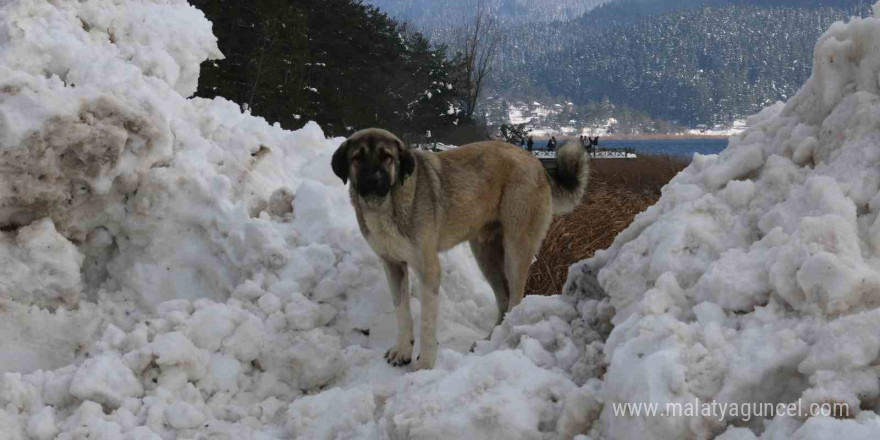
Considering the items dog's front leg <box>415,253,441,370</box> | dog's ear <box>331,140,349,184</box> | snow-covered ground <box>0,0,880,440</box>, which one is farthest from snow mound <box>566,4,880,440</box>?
dog's ear <box>331,140,349,184</box>

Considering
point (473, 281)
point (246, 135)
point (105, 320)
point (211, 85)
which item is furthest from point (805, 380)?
point (211, 85)

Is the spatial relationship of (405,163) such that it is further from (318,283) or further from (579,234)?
(579,234)

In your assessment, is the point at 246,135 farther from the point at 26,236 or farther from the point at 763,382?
the point at 763,382

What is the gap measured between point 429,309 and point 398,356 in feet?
1.44

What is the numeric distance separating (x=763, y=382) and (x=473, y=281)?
14.2ft

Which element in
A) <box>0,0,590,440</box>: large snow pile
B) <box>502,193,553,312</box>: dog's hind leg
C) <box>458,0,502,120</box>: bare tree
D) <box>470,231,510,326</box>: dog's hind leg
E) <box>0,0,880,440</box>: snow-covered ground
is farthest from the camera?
<box>458,0,502,120</box>: bare tree

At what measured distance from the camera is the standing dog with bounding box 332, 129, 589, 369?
5129mm

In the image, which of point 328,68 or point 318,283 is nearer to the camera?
point 318,283

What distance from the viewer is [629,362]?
8.41 ft

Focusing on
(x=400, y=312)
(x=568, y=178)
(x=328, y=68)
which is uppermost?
(x=328, y=68)

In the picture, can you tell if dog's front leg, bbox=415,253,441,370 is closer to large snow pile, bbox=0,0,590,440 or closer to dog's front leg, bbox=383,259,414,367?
dog's front leg, bbox=383,259,414,367

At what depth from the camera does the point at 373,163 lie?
16.3ft

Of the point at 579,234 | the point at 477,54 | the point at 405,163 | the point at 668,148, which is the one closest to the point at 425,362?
the point at 405,163

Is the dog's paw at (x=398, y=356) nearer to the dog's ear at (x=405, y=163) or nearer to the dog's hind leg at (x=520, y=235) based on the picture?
the dog's hind leg at (x=520, y=235)
